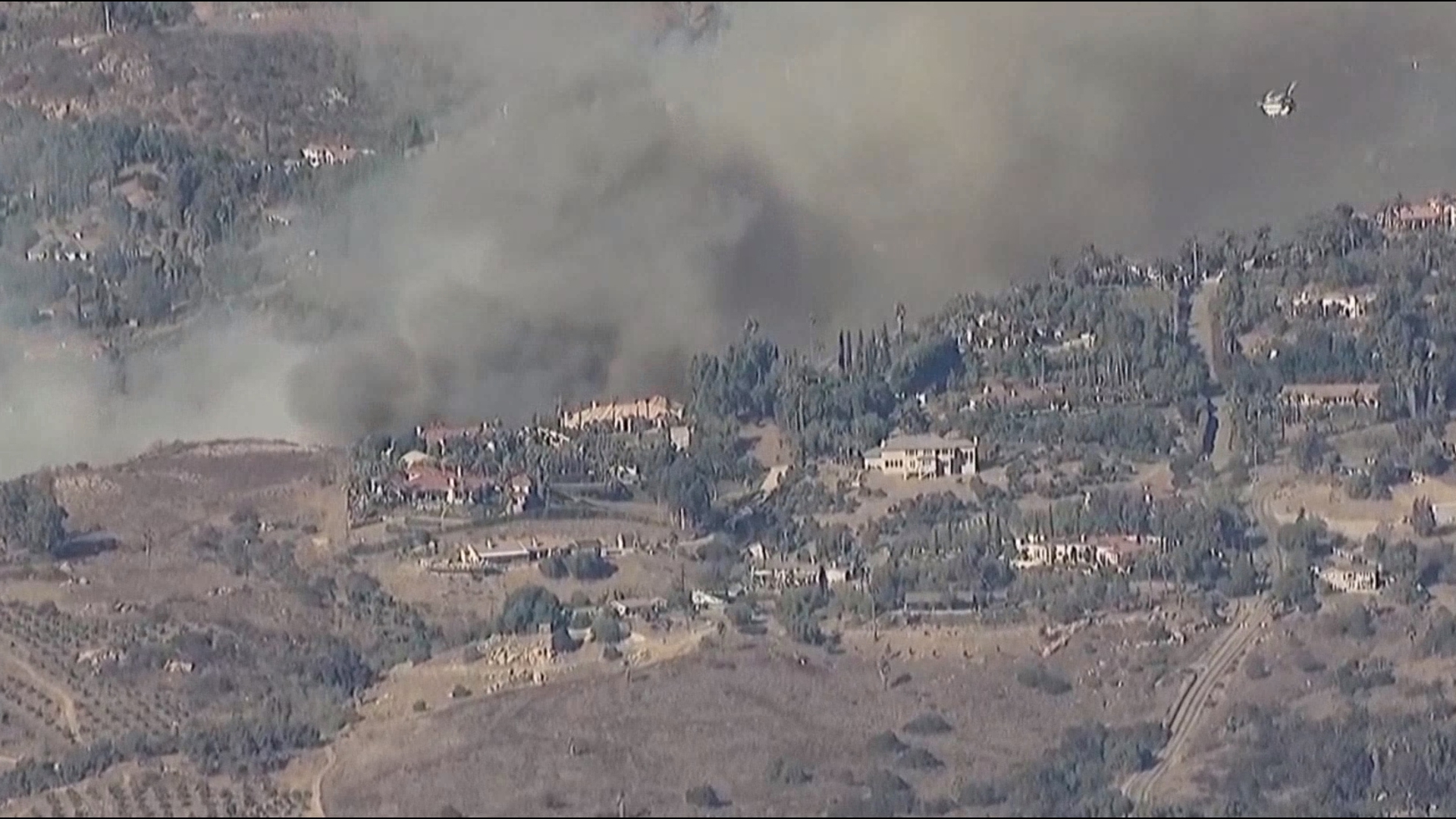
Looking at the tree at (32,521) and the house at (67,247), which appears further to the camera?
the house at (67,247)

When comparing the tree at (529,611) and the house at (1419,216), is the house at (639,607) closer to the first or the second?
the tree at (529,611)

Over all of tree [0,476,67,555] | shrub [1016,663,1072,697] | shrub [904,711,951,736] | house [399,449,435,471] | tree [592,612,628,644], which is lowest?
shrub [904,711,951,736]

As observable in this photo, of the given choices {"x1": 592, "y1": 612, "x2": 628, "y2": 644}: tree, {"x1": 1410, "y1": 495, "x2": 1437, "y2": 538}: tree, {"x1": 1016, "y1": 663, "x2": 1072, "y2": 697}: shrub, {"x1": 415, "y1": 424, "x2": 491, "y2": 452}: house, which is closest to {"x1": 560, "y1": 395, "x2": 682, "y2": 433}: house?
{"x1": 415, "y1": 424, "x2": 491, "y2": 452}: house

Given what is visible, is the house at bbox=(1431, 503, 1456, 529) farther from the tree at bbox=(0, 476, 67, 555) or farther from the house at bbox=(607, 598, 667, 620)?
the tree at bbox=(0, 476, 67, 555)

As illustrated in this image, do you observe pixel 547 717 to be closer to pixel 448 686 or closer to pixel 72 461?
pixel 448 686

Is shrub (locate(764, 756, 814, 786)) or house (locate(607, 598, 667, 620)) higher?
house (locate(607, 598, 667, 620))

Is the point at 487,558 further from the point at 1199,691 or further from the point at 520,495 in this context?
the point at 1199,691

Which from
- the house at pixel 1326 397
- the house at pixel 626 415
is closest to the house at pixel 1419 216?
the house at pixel 1326 397

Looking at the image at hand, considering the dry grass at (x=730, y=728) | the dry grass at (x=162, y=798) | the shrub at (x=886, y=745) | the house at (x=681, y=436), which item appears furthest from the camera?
the house at (x=681, y=436)
